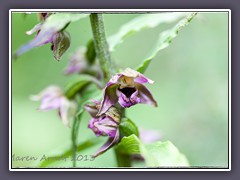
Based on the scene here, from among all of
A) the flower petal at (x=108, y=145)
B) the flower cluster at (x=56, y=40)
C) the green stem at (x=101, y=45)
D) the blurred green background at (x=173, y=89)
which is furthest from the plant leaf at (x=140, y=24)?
the blurred green background at (x=173, y=89)

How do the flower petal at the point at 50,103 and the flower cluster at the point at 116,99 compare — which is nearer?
the flower cluster at the point at 116,99

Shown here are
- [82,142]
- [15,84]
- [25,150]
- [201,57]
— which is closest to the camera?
[82,142]

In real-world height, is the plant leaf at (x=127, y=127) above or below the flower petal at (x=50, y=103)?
below

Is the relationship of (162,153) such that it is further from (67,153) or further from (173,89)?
(173,89)

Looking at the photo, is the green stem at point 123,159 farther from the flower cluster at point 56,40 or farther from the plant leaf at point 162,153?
the flower cluster at point 56,40

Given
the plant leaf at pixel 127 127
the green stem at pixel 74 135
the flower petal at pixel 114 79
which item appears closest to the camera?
the flower petal at pixel 114 79

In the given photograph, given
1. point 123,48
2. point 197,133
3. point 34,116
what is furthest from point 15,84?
point 197,133

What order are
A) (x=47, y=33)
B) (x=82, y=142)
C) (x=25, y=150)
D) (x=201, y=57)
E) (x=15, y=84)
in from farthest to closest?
1. (x=201, y=57)
2. (x=15, y=84)
3. (x=25, y=150)
4. (x=82, y=142)
5. (x=47, y=33)
